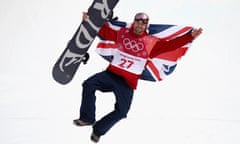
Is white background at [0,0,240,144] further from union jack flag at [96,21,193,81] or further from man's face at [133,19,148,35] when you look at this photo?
man's face at [133,19,148,35]

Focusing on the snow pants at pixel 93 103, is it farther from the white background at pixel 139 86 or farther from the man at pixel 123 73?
the white background at pixel 139 86

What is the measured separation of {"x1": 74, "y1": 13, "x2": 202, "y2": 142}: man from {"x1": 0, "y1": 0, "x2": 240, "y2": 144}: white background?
2.69 ft

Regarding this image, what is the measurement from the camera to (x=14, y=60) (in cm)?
775

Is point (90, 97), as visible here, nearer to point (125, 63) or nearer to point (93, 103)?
point (93, 103)

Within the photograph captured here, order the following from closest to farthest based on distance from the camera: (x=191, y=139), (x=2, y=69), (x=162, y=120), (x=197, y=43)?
(x=191, y=139), (x=162, y=120), (x=2, y=69), (x=197, y=43)

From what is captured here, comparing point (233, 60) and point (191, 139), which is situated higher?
point (233, 60)

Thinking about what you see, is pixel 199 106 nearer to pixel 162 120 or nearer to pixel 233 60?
pixel 162 120

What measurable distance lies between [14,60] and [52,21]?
37.1 inches

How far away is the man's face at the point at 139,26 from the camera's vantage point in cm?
499

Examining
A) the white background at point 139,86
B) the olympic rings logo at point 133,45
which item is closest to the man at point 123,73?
the olympic rings logo at point 133,45

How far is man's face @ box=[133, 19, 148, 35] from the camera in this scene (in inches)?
196

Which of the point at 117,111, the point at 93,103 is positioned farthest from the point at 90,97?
the point at 117,111

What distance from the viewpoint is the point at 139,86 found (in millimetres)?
7332

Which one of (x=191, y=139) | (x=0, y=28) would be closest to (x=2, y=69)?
(x=0, y=28)
